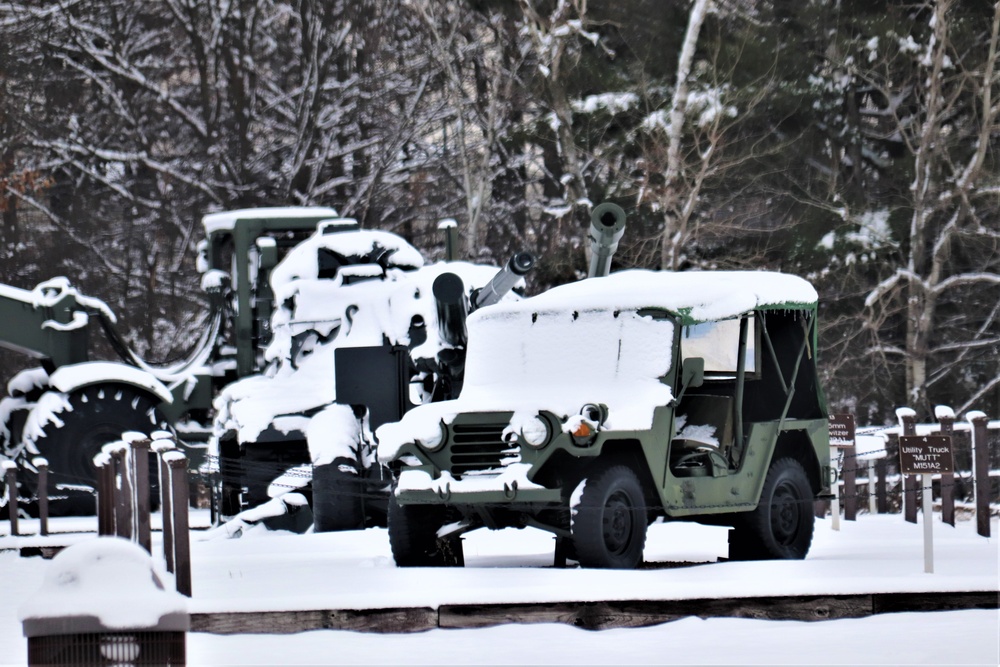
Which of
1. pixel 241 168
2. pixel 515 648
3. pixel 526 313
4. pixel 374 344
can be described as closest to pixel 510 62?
pixel 241 168

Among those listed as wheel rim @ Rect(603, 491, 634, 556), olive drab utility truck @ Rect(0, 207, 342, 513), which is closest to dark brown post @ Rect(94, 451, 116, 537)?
wheel rim @ Rect(603, 491, 634, 556)

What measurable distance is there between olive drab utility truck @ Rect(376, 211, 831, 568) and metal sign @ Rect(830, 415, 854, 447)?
392cm

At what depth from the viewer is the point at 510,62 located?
104 ft

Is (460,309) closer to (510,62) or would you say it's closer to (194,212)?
(510,62)

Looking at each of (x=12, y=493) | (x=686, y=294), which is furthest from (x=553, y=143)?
(x=686, y=294)

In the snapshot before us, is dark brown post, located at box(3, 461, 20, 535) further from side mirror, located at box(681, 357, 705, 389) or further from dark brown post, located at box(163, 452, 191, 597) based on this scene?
side mirror, located at box(681, 357, 705, 389)

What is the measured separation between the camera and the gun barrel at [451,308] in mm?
16875

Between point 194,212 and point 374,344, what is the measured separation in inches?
587

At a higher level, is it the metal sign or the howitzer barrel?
the howitzer barrel

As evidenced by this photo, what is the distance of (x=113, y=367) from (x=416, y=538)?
31.1ft

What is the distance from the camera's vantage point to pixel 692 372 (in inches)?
532

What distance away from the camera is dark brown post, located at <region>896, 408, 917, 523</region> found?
1781cm

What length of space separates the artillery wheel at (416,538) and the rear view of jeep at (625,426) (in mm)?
12

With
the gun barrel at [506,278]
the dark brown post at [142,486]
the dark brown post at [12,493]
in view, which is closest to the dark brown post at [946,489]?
the gun barrel at [506,278]
